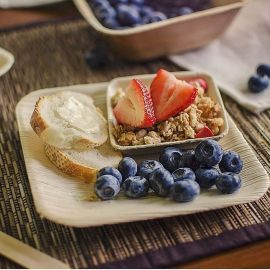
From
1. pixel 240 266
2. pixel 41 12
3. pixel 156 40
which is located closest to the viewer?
pixel 240 266

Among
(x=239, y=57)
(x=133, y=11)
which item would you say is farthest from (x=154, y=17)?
(x=239, y=57)

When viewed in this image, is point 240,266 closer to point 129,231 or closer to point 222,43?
point 129,231

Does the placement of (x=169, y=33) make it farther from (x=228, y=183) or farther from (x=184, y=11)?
(x=228, y=183)

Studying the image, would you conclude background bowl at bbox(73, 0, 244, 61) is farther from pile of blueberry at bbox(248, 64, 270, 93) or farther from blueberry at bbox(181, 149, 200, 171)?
blueberry at bbox(181, 149, 200, 171)

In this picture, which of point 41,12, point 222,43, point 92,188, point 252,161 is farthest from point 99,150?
point 41,12

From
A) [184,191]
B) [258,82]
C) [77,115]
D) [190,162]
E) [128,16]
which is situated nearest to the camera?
[184,191]
